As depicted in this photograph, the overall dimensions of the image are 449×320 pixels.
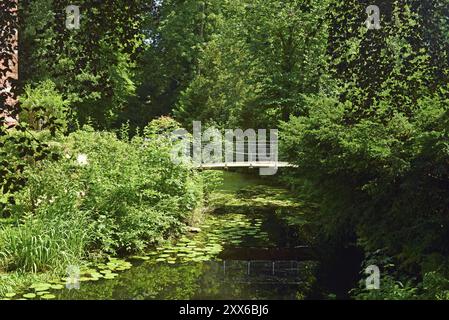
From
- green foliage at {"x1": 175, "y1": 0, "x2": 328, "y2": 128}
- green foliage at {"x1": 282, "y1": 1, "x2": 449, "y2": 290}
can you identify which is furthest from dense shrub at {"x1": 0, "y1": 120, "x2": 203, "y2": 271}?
green foliage at {"x1": 175, "y1": 0, "x2": 328, "y2": 128}

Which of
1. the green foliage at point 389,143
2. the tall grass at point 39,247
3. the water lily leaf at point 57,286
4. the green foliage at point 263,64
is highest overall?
the green foliage at point 263,64

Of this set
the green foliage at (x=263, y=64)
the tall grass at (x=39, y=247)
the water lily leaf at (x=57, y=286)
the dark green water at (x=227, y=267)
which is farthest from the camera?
the green foliage at (x=263, y=64)

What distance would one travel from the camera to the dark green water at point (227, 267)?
7.52 m

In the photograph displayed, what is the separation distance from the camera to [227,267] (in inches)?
346

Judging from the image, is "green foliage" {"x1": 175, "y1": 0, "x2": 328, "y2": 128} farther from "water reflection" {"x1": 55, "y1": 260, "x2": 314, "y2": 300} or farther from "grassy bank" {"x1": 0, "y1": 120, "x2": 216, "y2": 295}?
"water reflection" {"x1": 55, "y1": 260, "x2": 314, "y2": 300}

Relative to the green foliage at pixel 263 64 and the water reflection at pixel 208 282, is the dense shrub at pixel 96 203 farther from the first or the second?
the green foliage at pixel 263 64

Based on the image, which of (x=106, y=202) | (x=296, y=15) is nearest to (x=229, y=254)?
(x=106, y=202)

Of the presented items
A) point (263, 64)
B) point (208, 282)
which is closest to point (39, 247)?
point (208, 282)

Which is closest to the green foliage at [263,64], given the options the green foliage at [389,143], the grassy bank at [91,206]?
the grassy bank at [91,206]

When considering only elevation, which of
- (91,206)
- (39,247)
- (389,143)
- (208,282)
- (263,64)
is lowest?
(208,282)

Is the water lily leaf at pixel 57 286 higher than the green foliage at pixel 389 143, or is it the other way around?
the green foliage at pixel 389 143

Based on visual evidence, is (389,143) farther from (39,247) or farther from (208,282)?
(39,247)
